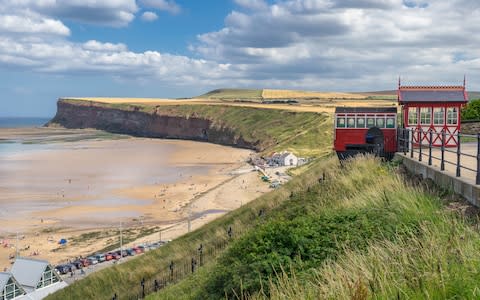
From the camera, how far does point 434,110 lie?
18.1 metres

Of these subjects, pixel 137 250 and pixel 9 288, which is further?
pixel 137 250

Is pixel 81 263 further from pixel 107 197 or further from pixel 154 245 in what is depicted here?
pixel 107 197

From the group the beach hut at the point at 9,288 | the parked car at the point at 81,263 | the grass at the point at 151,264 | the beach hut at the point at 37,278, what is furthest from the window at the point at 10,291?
the parked car at the point at 81,263

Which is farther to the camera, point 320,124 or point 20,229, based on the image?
point 320,124

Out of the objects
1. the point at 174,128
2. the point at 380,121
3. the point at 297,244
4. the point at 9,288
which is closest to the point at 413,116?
the point at 380,121

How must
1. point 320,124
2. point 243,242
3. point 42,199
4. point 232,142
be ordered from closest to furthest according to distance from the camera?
point 243,242 → point 42,199 → point 320,124 → point 232,142

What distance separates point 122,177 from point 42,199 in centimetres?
1802

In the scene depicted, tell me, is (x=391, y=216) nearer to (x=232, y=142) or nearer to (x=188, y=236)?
(x=188, y=236)

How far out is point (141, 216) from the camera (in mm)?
48438

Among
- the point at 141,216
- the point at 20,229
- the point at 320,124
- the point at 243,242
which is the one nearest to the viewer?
the point at 243,242

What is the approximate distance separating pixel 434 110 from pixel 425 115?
0.34 metres

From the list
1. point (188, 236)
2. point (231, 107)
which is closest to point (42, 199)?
point (188, 236)

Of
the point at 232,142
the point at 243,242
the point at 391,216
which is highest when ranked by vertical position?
the point at 391,216

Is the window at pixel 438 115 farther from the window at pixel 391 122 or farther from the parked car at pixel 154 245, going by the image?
the parked car at pixel 154 245
